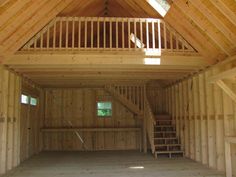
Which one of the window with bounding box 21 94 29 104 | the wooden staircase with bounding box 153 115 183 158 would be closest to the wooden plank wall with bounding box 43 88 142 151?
the wooden staircase with bounding box 153 115 183 158

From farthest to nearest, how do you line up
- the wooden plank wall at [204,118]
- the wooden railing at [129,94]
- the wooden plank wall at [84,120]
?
the wooden plank wall at [84,120], the wooden railing at [129,94], the wooden plank wall at [204,118]

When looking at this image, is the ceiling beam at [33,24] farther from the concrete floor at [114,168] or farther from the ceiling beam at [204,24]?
the concrete floor at [114,168]

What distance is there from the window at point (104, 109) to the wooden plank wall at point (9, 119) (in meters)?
4.28

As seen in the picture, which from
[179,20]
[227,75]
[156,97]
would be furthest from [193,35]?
[156,97]

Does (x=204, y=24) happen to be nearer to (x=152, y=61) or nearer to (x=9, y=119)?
(x=152, y=61)

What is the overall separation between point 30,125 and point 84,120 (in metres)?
2.64

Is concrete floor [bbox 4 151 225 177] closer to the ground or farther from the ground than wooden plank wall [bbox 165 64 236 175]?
closer to the ground

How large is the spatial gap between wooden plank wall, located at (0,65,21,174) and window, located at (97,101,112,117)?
428 cm

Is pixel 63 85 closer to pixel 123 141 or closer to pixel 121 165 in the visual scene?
pixel 123 141

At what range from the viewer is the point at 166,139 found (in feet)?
29.7

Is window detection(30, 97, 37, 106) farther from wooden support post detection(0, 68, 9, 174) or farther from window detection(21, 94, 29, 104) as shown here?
wooden support post detection(0, 68, 9, 174)

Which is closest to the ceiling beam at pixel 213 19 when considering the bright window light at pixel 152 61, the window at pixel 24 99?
the bright window light at pixel 152 61

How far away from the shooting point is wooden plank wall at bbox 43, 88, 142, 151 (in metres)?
11.1

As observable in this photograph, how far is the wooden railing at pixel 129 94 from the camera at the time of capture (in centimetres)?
1087
